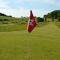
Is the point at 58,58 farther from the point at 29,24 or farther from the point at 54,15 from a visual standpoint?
the point at 54,15

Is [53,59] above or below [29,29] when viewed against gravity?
below

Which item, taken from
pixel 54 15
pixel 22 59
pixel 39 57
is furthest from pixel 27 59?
pixel 54 15

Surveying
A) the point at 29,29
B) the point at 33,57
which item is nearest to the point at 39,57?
the point at 33,57

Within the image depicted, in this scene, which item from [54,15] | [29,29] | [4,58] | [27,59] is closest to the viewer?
[29,29]

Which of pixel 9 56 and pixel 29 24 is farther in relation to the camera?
pixel 9 56

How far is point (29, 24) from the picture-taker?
10789 mm

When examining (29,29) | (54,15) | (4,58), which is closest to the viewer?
(29,29)

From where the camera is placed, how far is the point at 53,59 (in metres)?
12.4

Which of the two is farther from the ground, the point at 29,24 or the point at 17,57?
the point at 29,24

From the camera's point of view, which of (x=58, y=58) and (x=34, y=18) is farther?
(x=58, y=58)

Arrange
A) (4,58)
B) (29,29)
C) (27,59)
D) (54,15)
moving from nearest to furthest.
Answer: (29,29), (27,59), (4,58), (54,15)

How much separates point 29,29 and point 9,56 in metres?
2.82

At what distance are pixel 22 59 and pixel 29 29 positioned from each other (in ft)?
6.46

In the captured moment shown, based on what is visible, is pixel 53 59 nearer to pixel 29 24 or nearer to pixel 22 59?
pixel 22 59
